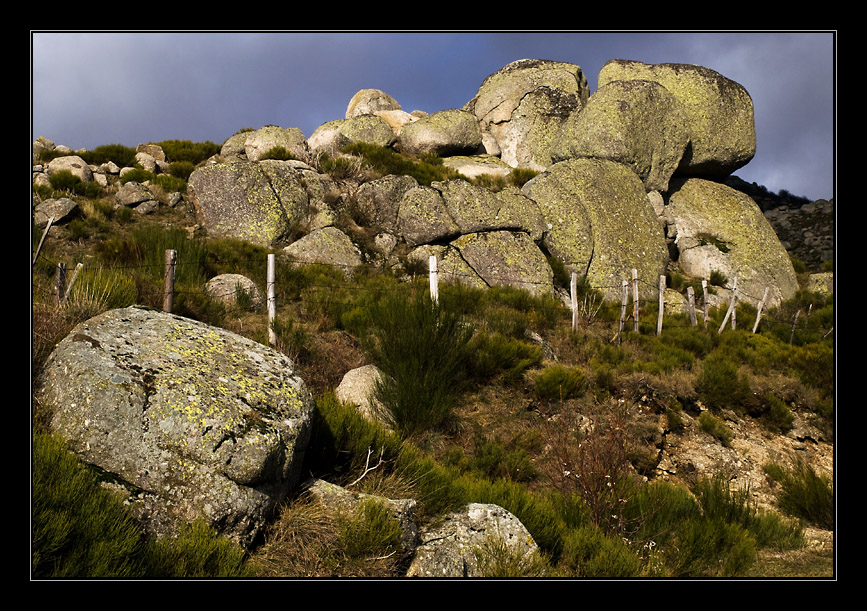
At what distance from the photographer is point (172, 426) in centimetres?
375

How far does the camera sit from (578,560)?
4762 millimetres

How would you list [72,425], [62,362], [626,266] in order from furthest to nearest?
[626,266] < [62,362] < [72,425]

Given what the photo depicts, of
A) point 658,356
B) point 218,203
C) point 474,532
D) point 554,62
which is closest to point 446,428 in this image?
point 474,532

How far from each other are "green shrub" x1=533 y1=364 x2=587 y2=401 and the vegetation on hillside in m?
0.03

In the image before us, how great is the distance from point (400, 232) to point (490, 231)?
2.69 meters

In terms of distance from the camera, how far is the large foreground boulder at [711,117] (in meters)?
23.2

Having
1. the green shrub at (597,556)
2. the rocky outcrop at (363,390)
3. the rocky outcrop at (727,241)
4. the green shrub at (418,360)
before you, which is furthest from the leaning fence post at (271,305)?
the rocky outcrop at (727,241)

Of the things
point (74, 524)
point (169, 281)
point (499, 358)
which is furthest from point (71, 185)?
point (74, 524)

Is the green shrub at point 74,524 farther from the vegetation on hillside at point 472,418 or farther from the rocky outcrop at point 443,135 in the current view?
the rocky outcrop at point 443,135

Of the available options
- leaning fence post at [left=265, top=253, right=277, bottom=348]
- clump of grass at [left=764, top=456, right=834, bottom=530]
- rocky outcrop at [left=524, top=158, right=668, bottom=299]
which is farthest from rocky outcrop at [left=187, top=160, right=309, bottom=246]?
clump of grass at [left=764, top=456, right=834, bottom=530]

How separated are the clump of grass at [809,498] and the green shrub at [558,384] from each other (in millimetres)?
3172

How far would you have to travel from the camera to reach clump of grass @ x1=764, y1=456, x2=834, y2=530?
6.78m

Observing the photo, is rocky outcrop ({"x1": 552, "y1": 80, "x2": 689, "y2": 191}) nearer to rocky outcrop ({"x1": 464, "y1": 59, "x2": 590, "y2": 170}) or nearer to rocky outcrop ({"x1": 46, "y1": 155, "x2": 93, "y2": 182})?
rocky outcrop ({"x1": 464, "y1": 59, "x2": 590, "y2": 170})
